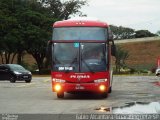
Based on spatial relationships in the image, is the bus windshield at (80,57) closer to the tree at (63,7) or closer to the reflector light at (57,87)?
the reflector light at (57,87)

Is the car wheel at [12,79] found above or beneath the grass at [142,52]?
above

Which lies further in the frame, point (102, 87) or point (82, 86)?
point (102, 87)

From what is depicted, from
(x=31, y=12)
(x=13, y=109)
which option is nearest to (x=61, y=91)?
(x=13, y=109)

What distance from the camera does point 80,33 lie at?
2380 centimetres

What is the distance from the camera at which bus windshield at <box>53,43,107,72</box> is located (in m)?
23.2

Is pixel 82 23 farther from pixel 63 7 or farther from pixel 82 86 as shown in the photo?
pixel 63 7

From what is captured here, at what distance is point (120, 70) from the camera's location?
8112 centimetres

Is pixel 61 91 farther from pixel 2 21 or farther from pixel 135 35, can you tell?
pixel 135 35

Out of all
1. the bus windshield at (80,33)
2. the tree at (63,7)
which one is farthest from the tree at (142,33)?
the bus windshield at (80,33)

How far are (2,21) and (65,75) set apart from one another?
46.3 meters

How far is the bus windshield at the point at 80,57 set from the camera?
76.1ft

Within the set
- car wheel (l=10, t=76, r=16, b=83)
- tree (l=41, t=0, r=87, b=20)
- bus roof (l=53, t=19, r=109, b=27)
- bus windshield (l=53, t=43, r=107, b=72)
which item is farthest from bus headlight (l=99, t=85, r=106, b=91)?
tree (l=41, t=0, r=87, b=20)

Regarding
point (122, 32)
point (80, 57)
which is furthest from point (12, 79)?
point (122, 32)

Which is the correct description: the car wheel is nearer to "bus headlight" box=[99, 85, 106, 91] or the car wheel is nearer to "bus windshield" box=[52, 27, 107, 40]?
"bus windshield" box=[52, 27, 107, 40]
